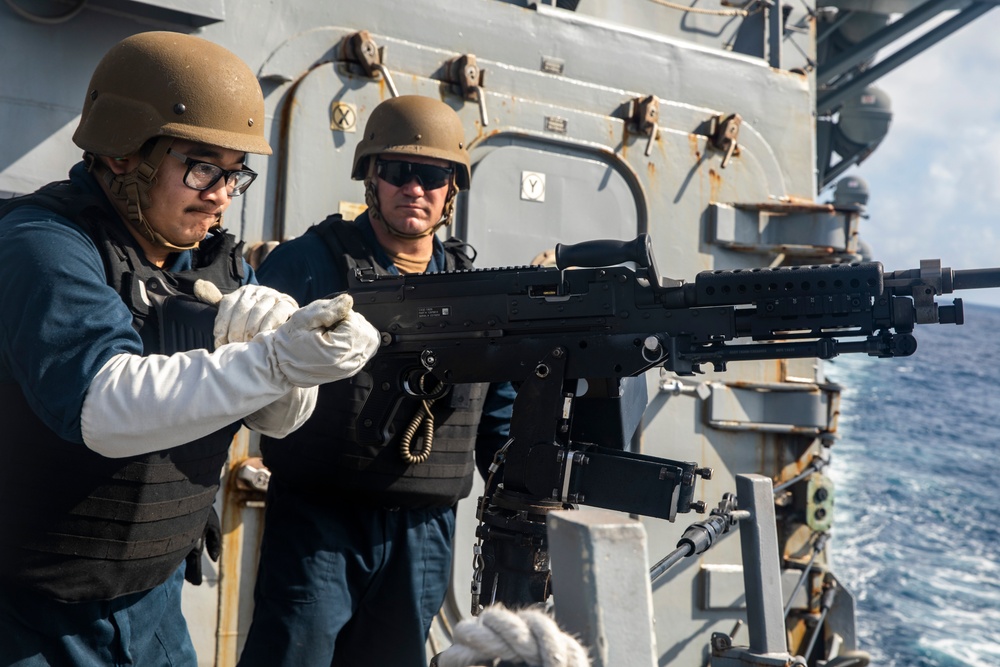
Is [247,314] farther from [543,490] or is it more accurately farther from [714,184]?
[714,184]

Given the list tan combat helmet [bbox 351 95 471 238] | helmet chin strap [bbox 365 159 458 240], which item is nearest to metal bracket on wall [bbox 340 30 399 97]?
tan combat helmet [bbox 351 95 471 238]

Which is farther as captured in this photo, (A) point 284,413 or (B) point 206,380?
(A) point 284,413

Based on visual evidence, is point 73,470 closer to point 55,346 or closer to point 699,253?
point 55,346

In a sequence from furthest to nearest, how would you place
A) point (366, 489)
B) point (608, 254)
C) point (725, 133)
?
point (725, 133), point (366, 489), point (608, 254)

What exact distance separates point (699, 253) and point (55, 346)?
300 cm

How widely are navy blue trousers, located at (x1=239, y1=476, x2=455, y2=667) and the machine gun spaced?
0.29 meters

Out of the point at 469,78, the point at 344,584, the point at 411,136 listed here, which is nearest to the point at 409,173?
the point at 411,136

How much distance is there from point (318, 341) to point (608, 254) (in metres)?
A: 0.97

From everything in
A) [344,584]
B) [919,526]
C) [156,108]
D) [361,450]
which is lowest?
[919,526]

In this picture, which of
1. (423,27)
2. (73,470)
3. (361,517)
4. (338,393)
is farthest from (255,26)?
(73,470)

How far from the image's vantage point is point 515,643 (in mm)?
1265

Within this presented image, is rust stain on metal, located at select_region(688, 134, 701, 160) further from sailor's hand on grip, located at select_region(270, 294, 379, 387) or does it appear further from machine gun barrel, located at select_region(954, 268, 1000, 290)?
sailor's hand on grip, located at select_region(270, 294, 379, 387)

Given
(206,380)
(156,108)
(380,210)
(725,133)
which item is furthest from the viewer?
(725,133)

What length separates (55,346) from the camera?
67.3 inches
